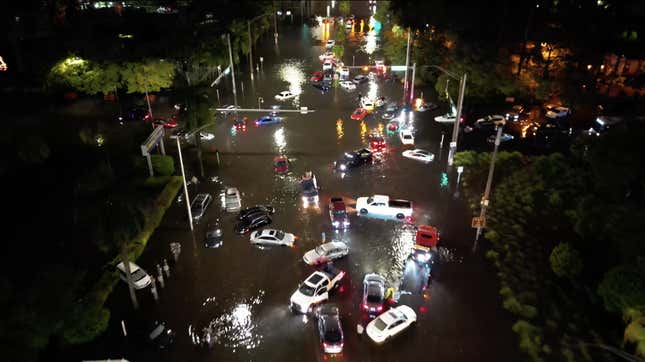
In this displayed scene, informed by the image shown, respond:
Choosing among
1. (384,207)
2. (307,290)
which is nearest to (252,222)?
(307,290)

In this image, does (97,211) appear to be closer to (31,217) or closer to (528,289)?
Result: (31,217)

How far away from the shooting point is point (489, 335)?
25281 mm

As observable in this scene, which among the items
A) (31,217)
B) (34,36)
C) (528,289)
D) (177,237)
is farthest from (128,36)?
(528,289)

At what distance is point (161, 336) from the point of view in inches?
983

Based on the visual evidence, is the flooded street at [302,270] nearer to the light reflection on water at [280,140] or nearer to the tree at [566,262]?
the light reflection on water at [280,140]

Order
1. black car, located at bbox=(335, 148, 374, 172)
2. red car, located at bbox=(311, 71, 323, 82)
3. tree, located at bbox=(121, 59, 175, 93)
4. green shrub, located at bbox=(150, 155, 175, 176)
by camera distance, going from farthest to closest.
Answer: red car, located at bbox=(311, 71, 323, 82) → tree, located at bbox=(121, 59, 175, 93) → black car, located at bbox=(335, 148, 374, 172) → green shrub, located at bbox=(150, 155, 175, 176)

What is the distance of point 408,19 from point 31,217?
1954 inches

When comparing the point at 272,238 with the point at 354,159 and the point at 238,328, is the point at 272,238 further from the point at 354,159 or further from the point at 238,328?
the point at 354,159

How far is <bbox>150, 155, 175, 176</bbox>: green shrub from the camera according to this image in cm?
4003

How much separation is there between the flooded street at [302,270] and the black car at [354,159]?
805mm

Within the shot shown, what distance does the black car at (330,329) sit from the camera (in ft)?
78.9

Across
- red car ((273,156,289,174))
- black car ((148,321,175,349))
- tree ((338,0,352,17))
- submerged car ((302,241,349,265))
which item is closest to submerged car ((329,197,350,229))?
submerged car ((302,241,349,265))

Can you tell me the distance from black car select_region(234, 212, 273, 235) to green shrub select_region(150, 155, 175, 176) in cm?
1026

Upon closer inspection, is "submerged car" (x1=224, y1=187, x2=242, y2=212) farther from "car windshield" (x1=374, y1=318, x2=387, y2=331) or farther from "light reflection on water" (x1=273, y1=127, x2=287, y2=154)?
"car windshield" (x1=374, y1=318, x2=387, y2=331)
